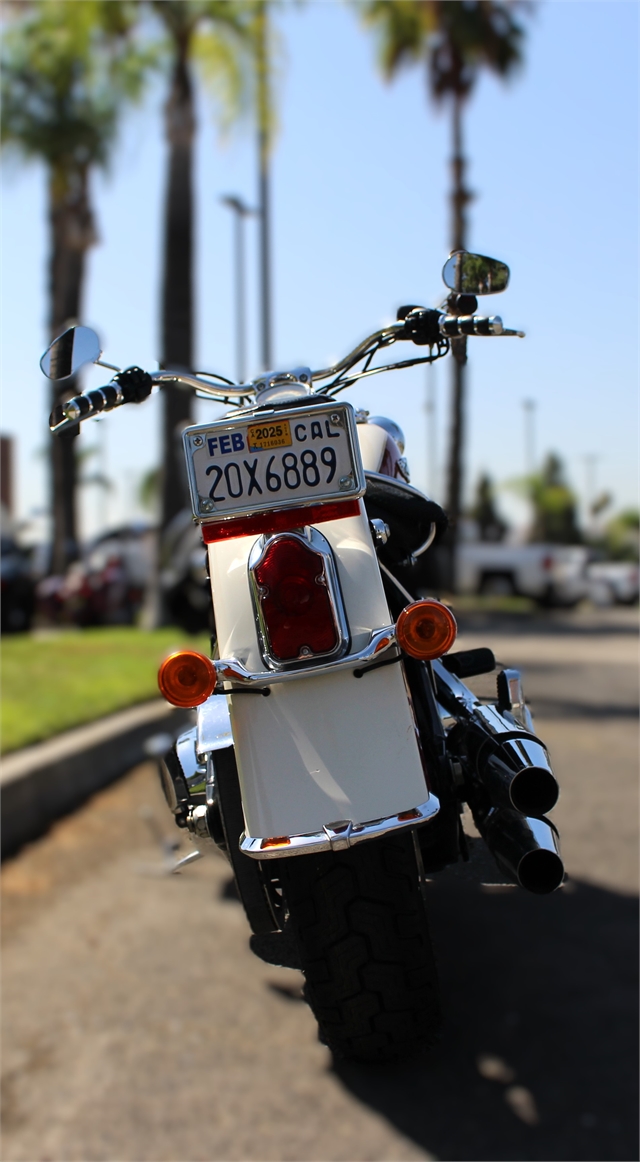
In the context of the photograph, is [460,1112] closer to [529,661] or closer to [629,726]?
[629,726]

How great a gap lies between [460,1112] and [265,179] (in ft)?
45.5

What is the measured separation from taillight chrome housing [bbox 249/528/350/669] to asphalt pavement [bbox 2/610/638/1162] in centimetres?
56

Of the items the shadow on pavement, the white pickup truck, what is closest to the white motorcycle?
the shadow on pavement

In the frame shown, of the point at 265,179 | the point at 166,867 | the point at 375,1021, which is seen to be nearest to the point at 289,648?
the point at 375,1021

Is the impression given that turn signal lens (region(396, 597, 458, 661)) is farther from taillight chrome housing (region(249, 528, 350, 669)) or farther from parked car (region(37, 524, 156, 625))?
parked car (region(37, 524, 156, 625))

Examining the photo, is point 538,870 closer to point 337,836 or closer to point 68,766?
point 337,836

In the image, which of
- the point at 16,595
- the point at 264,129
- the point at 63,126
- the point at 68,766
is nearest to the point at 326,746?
the point at 68,766

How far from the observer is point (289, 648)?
2.04 m

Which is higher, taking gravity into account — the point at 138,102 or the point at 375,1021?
the point at 138,102

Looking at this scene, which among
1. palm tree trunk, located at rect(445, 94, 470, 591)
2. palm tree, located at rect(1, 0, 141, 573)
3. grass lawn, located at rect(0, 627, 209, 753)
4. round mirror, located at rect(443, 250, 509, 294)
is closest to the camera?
round mirror, located at rect(443, 250, 509, 294)

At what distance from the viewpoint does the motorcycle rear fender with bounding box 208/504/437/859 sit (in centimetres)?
197

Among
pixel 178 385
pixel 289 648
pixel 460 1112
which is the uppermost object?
pixel 178 385

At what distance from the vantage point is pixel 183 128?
14984mm

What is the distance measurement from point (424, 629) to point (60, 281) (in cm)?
2055
